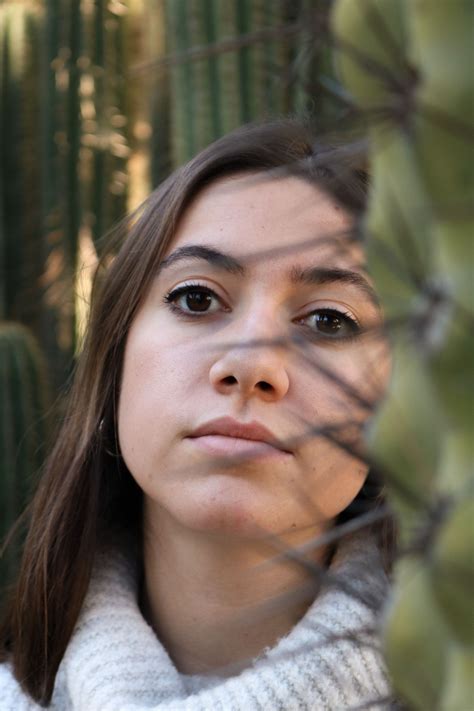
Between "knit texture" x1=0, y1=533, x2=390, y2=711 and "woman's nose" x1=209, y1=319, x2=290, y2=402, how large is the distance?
0.23m

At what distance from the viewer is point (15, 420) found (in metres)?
2.60

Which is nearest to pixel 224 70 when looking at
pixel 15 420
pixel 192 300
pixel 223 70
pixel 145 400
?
pixel 223 70

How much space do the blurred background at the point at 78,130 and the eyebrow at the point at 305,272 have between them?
127 cm

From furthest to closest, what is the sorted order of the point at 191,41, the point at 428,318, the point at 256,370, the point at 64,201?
the point at 64,201
the point at 191,41
the point at 256,370
the point at 428,318

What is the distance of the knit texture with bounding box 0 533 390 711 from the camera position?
4.15ft

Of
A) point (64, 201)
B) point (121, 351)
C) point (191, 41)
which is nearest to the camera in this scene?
point (121, 351)

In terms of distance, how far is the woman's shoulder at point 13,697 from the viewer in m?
1.55

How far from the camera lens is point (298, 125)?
→ 1.58 m

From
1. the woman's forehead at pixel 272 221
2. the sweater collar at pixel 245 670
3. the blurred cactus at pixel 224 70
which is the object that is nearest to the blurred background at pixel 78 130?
the blurred cactus at pixel 224 70

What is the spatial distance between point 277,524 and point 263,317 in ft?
0.77

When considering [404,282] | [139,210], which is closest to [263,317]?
[139,210]

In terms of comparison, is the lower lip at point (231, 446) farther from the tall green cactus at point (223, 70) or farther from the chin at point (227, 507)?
the tall green cactus at point (223, 70)

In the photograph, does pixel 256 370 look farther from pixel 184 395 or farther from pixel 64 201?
pixel 64 201

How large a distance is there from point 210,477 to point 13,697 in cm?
58
